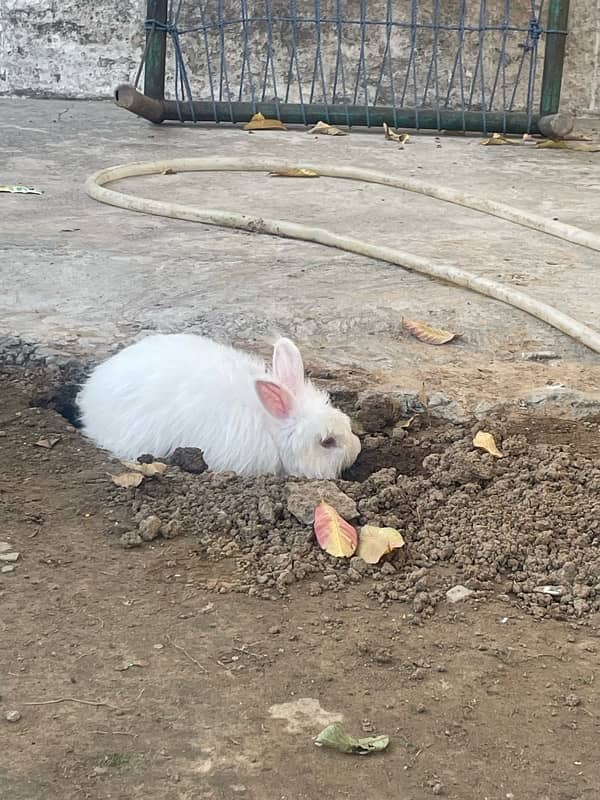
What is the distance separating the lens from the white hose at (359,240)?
412cm

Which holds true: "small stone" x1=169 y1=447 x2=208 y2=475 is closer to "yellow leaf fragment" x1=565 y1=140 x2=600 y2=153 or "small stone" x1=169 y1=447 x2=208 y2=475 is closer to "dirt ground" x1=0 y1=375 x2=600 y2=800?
"dirt ground" x1=0 y1=375 x2=600 y2=800

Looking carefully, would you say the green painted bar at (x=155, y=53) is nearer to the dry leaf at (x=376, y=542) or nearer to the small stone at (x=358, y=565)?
the dry leaf at (x=376, y=542)

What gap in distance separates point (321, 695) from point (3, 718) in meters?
0.56

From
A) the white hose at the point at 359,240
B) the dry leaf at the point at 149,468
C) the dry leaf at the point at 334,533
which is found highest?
the white hose at the point at 359,240

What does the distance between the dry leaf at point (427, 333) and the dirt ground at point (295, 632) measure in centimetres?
73

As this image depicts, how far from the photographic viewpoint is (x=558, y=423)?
10.9 feet

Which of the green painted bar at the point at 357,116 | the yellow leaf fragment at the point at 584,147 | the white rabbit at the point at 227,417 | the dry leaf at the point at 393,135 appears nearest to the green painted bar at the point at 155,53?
the green painted bar at the point at 357,116

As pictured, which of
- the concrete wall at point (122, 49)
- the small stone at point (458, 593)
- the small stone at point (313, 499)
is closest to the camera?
the small stone at point (458, 593)

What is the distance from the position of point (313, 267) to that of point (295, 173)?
183 centimetres

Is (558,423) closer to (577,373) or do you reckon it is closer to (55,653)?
(577,373)

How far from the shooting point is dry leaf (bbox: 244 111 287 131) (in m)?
7.89

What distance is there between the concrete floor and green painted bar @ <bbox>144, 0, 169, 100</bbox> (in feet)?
3.16

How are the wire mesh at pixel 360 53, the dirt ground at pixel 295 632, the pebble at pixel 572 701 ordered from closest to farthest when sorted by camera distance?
the dirt ground at pixel 295 632, the pebble at pixel 572 701, the wire mesh at pixel 360 53

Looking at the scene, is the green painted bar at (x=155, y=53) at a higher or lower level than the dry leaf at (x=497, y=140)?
higher
